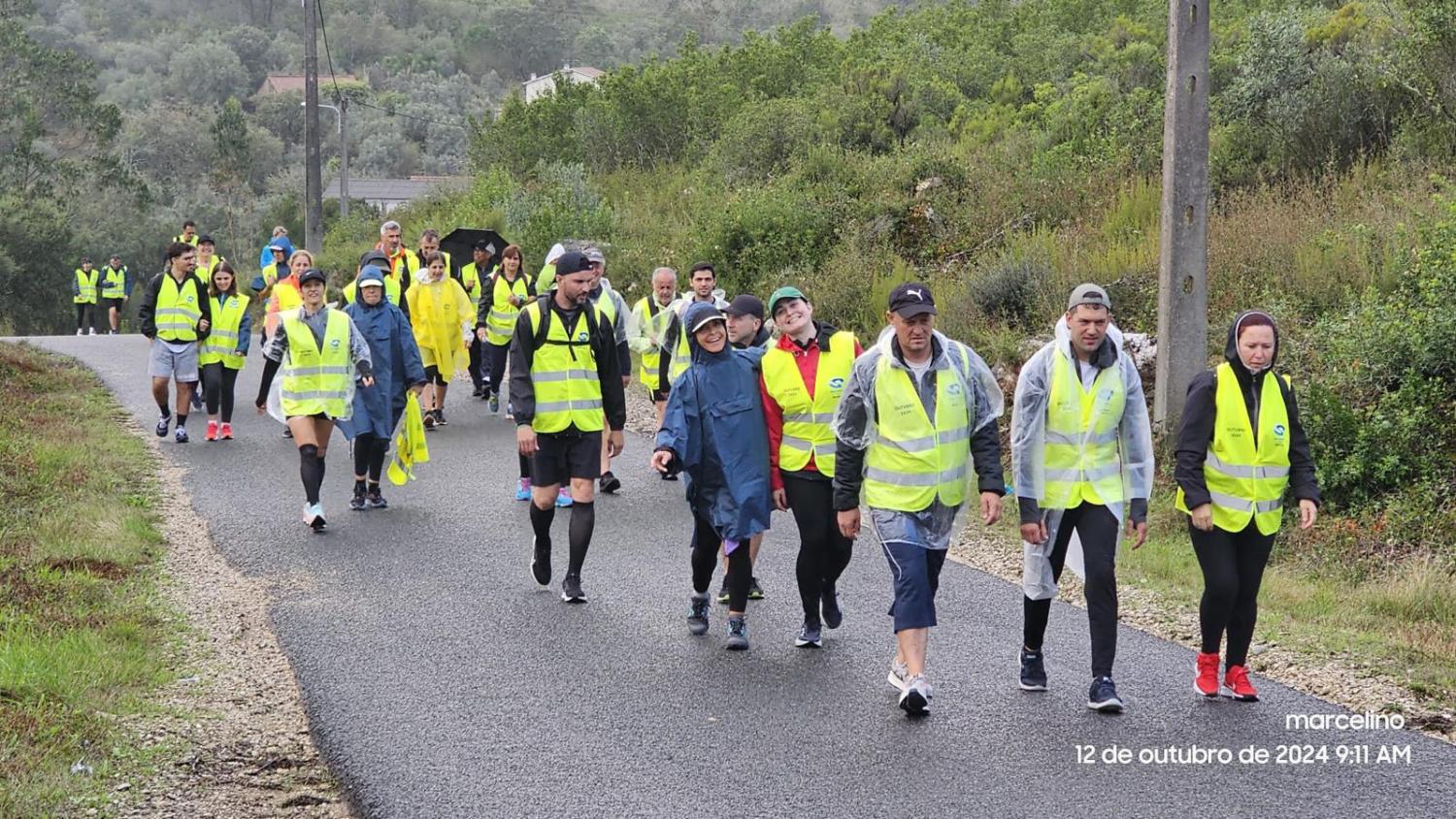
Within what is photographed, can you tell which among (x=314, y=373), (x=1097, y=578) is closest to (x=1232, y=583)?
(x=1097, y=578)

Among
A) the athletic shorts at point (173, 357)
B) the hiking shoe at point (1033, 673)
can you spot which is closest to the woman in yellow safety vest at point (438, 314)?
the athletic shorts at point (173, 357)

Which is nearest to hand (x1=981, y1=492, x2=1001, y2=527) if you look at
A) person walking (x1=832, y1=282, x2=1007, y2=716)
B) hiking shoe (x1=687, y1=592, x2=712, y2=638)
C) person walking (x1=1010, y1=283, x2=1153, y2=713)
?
person walking (x1=832, y1=282, x2=1007, y2=716)

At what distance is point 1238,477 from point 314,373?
7.32 m

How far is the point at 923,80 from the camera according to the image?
2769 centimetres

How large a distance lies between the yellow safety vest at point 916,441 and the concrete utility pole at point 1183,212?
5365 mm

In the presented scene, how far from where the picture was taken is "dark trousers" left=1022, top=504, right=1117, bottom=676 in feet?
23.3

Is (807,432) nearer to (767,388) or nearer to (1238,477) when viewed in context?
(767,388)

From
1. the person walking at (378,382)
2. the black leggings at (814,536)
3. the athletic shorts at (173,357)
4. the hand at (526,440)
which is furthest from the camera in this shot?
the athletic shorts at (173,357)

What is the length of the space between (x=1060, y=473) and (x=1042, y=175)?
1302 cm

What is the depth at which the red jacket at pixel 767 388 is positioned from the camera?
823cm

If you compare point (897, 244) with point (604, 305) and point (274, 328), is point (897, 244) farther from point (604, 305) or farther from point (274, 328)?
point (274, 328)

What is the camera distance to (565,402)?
31.0 feet

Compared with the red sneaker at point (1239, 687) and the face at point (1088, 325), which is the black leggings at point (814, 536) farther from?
the red sneaker at point (1239, 687)

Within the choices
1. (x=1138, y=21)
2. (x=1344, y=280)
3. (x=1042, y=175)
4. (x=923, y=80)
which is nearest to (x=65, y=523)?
(x=1344, y=280)
